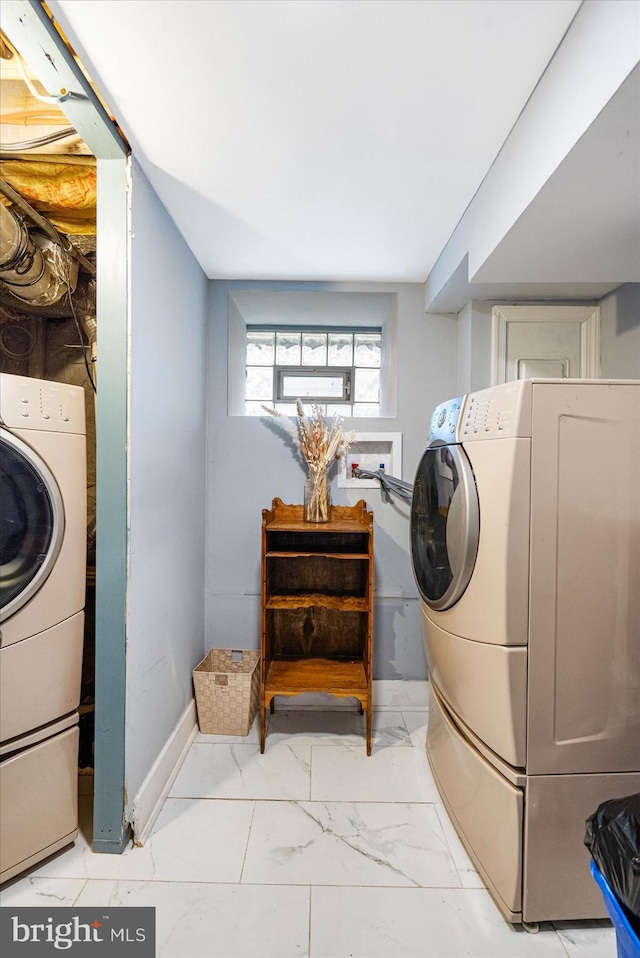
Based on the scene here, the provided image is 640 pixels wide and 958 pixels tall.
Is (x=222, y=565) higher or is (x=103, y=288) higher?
(x=103, y=288)

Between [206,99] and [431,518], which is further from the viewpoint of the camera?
[431,518]

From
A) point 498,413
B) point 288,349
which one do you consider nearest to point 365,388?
point 288,349

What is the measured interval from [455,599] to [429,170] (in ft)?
4.48

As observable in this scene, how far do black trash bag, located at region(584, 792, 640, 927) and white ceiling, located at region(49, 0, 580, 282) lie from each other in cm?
167

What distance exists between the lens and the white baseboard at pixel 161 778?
145 cm

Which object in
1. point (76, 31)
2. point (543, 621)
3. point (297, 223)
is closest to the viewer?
point (76, 31)

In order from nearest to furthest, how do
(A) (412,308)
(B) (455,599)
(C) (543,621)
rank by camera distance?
(C) (543,621)
(B) (455,599)
(A) (412,308)

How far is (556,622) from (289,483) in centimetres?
148

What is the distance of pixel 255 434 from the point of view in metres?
2.35

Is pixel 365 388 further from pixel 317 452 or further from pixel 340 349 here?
pixel 317 452

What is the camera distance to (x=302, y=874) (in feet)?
4.43

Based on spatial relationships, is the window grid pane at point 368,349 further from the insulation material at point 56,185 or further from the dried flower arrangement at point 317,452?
the insulation material at point 56,185

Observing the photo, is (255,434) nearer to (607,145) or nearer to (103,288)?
(103,288)

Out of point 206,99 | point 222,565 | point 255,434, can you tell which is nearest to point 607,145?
point 206,99
